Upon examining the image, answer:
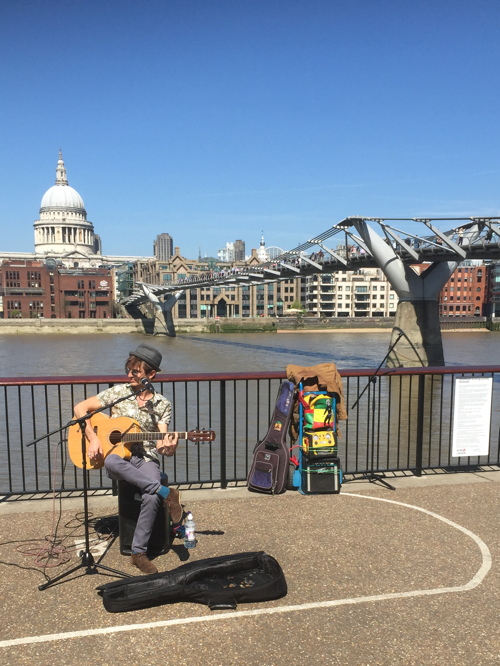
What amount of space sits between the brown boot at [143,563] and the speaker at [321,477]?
208 centimetres

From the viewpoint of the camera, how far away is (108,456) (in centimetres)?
438

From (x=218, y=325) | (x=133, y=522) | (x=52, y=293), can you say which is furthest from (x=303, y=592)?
(x=52, y=293)

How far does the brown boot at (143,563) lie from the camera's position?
13.5ft

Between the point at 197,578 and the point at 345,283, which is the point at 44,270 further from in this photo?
the point at 197,578

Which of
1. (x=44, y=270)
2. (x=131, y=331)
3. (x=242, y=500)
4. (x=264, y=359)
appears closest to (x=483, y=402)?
(x=242, y=500)

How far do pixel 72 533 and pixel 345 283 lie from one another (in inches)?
4659

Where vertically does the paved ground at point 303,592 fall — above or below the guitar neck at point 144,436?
below

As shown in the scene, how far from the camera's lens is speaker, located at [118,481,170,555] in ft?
14.6

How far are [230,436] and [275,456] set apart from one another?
10891 millimetres

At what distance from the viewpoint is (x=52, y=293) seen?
361 feet

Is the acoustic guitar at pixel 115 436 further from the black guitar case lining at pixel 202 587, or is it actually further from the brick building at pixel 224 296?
the brick building at pixel 224 296

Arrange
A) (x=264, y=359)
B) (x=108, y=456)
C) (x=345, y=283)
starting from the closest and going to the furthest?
(x=108, y=456)
(x=264, y=359)
(x=345, y=283)

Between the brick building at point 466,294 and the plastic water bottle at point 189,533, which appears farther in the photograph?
the brick building at point 466,294

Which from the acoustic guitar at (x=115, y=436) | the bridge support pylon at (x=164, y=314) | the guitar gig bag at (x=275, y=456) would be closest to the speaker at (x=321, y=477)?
the guitar gig bag at (x=275, y=456)
